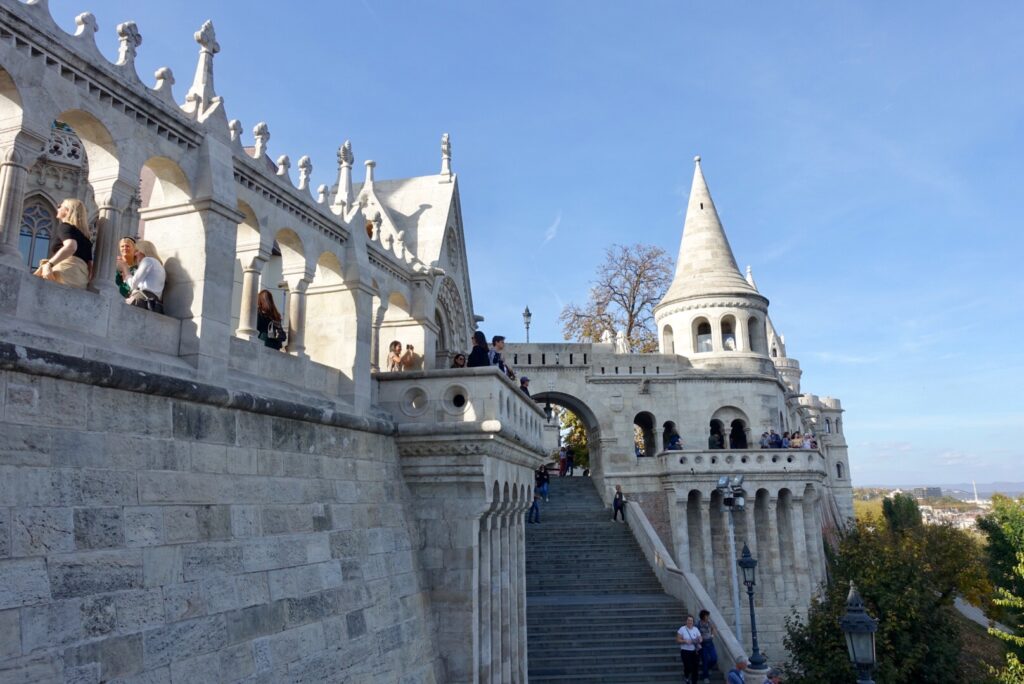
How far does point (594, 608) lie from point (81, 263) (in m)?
14.1

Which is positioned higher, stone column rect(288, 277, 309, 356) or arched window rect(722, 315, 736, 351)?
arched window rect(722, 315, 736, 351)

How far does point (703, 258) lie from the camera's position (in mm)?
Result: 28266

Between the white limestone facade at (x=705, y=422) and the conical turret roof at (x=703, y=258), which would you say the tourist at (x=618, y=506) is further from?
the conical turret roof at (x=703, y=258)

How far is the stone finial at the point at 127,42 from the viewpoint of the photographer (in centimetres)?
532

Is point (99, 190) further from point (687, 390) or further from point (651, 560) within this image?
point (687, 390)

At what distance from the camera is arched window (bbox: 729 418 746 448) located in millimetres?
26594

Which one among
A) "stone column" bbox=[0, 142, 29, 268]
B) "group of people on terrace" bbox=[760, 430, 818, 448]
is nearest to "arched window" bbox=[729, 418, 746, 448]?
"group of people on terrace" bbox=[760, 430, 818, 448]

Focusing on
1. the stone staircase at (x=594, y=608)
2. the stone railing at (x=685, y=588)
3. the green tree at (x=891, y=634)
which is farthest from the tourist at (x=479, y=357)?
the green tree at (x=891, y=634)

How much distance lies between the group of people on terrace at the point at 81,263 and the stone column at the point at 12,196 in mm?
409

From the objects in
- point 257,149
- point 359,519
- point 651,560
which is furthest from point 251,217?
point 651,560

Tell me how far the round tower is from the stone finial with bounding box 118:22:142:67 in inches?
938

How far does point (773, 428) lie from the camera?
2617cm

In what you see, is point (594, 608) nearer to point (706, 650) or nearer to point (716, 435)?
point (706, 650)

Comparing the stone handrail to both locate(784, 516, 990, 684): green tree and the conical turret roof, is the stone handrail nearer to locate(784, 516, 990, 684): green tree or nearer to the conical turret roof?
locate(784, 516, 990, 684): green tree
